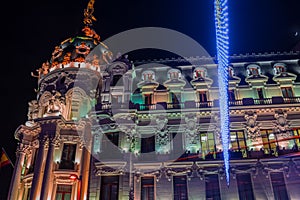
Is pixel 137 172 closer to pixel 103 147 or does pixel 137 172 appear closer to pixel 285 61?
pixel 103 147

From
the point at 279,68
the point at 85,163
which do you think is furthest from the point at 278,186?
the point at 85,163

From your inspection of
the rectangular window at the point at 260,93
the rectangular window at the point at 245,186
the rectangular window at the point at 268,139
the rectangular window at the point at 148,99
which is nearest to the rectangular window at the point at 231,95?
the rectangular window at the point at 260,93

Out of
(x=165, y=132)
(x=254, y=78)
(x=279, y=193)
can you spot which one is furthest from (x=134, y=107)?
(x=279, y=193)

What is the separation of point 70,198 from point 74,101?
10.7 meters

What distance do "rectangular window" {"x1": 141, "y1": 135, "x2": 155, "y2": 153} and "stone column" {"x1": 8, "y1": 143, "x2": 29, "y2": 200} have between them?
1455 cm

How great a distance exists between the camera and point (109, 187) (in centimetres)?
2834

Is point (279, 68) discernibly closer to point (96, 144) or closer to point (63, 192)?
point (96, 144)

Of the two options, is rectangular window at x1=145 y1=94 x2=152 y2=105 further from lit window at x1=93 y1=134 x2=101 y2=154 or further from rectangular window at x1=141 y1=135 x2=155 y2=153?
lit window at x1=93 y1=134 x2=101 y2=154

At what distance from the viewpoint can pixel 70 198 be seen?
3034cm

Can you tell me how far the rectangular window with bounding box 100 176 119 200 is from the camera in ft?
91.2

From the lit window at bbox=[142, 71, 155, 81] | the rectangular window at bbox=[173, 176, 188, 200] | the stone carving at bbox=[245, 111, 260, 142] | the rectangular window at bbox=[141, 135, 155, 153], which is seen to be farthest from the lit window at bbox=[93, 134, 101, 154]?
the stone carving at bbox=[245, 111, 260, 142]

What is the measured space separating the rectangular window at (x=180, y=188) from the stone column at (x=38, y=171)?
43.6ft

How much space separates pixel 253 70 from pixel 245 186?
13.3 meters

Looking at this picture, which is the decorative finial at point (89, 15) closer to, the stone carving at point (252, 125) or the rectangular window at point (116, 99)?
the rectangular window at point (116, 99)
